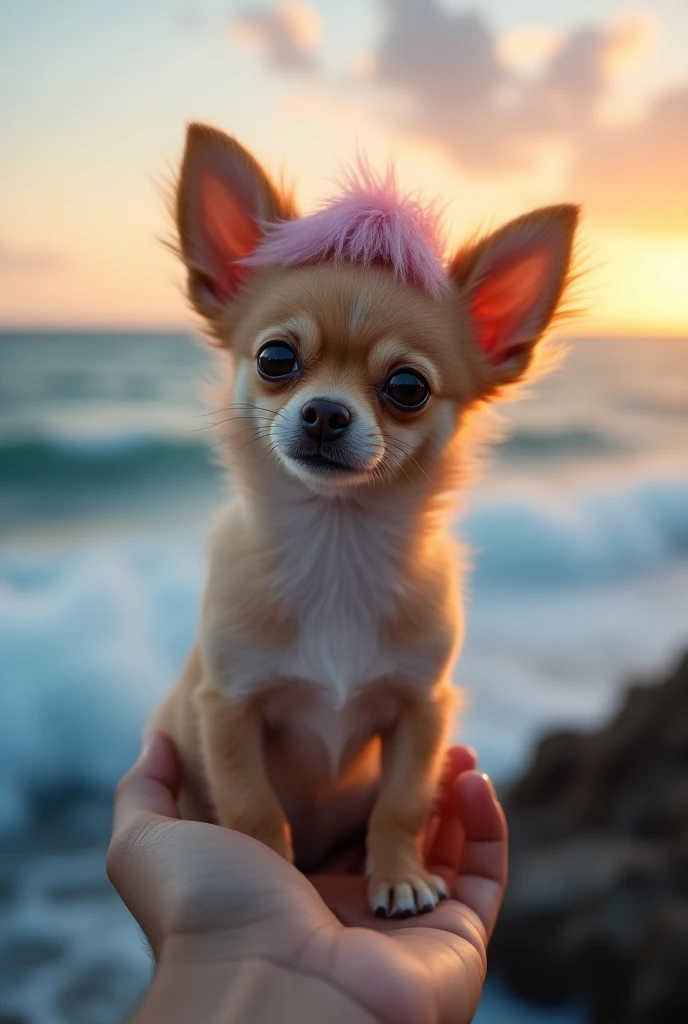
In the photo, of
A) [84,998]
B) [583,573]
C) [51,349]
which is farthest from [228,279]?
[51,349]

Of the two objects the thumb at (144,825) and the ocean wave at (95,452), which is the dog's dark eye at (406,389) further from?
the ocean wave at (95,452)

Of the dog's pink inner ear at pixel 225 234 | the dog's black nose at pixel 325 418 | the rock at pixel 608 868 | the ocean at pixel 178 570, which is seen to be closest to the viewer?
the dog's black nose at pixel 325 418

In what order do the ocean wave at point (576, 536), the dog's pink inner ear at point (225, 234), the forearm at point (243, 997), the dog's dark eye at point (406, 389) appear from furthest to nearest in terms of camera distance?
the ocean wave at point (576, 536) < the dog's pink inner ear at point (225, 234) < the dog's dark eye at point (406, 389) < the forearm at point (243, 997)

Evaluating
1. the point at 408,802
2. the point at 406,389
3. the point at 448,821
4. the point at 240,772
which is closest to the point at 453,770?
the point at 448,821

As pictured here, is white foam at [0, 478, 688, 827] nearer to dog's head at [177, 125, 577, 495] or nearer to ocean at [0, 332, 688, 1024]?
ocean at [0, 332, 688, 1024]

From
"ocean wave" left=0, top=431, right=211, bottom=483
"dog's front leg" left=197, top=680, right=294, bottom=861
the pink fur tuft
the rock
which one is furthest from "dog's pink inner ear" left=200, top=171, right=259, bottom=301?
"ocean wave" left=0, top=431, right=211, bottom=483

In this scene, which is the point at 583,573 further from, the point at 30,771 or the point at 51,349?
the point at 51,349

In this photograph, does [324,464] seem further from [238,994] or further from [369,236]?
[238,994]

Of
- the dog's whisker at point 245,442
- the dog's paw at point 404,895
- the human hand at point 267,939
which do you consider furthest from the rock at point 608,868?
the dog's whisker at point 245,442
